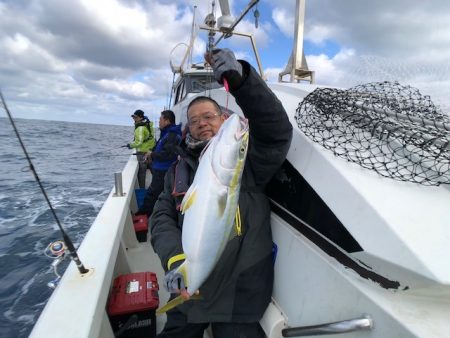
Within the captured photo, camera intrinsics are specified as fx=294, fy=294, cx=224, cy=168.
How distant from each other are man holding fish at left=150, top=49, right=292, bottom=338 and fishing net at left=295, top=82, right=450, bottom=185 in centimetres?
35

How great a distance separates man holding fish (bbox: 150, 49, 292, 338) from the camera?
64.0 inches

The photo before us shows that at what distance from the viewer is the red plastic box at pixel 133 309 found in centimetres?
244

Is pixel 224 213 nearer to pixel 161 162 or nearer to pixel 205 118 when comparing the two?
pixel 205 118

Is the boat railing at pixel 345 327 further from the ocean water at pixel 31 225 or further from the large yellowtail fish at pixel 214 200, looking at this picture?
the ocean water at pixel 31 225

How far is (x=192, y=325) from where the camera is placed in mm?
2295

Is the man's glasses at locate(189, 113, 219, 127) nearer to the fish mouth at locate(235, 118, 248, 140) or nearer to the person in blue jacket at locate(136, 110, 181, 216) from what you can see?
the fish mouth at locate(235, 118, 248, 140)

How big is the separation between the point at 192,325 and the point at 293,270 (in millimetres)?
949

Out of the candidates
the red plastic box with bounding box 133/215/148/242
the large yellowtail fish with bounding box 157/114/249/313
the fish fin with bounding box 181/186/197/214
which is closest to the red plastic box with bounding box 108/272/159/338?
the large yellowtail fish with bounding box 157/114/249/313

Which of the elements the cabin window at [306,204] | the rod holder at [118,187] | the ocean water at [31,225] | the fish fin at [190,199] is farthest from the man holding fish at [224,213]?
the rod holder at [118,187]

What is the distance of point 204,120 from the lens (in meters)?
2.25

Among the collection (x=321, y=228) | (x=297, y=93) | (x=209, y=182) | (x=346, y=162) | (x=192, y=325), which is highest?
(x=297, y=93)

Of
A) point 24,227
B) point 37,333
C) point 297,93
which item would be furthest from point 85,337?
point 24,227

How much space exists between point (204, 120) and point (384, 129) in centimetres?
124

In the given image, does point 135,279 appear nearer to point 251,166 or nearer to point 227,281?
point 227,281
